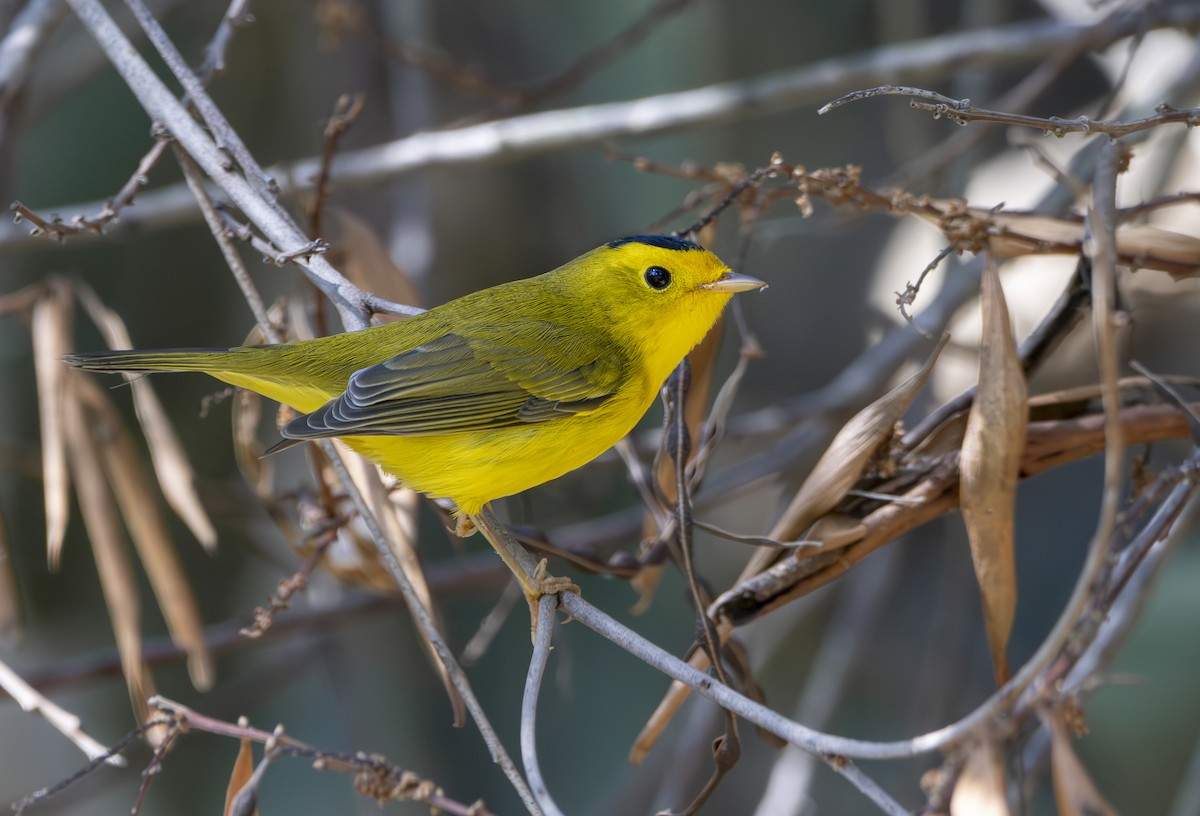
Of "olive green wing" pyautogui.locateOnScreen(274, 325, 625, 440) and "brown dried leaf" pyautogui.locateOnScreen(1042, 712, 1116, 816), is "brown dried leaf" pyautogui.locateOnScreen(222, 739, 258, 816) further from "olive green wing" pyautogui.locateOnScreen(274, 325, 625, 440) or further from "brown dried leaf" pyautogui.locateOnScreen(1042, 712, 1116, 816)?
"brown dried leaf" pyautogui.locateOnScreen(1042, 712, 1116, 816)

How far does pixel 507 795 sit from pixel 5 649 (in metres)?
2.29

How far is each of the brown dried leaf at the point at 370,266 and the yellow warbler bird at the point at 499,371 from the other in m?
0.22

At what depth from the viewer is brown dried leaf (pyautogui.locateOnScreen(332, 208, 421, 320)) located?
3061mm

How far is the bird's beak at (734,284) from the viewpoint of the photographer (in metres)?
2.81

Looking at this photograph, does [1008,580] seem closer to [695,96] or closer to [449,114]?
[695,96]

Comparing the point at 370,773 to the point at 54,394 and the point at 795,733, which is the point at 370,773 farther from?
the point at 54,394

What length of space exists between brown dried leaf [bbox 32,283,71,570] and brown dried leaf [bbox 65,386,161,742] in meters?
0.03

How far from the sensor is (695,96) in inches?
161

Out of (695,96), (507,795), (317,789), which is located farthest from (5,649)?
(695,96)

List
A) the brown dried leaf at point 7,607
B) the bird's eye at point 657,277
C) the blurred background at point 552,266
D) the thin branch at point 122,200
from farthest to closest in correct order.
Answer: the blurred background at point 552,266, the bird's eye at point 657,277, the brown dried leaf at point 7,607, the thin branch at point 122,200

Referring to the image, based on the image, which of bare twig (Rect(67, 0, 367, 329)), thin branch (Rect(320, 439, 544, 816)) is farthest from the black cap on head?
thin branch (Rect(320, 439, 544, 816))

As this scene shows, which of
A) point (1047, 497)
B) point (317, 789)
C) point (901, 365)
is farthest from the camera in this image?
point (317, 789)

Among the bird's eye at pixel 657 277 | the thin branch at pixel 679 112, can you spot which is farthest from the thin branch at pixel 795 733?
the thin branch at pixel 679 112

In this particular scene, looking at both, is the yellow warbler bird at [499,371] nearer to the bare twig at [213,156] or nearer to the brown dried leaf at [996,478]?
the bare twig at [213,156]
